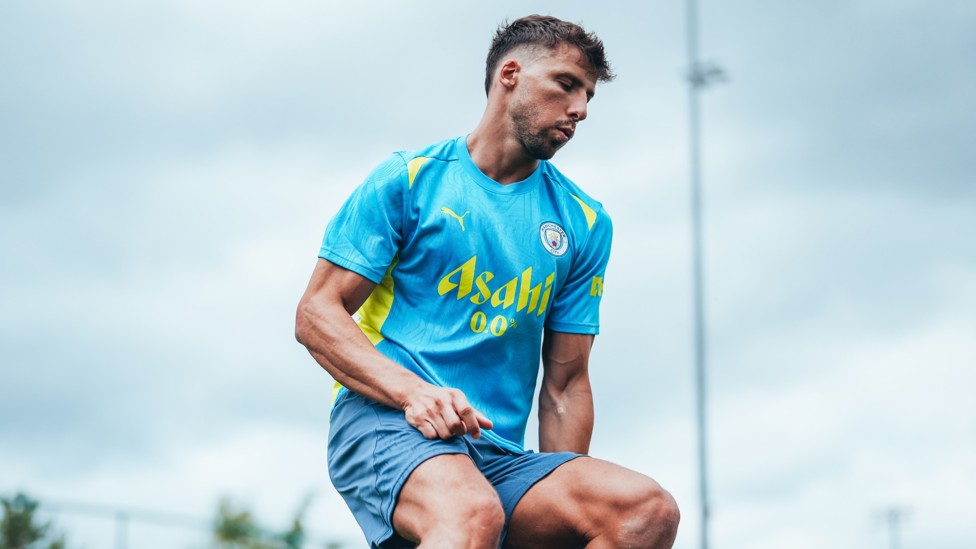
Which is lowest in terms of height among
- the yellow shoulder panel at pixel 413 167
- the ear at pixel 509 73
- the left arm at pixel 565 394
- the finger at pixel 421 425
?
the finger at pixel 421 425

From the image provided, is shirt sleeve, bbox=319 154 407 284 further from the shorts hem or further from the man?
the shorts hem

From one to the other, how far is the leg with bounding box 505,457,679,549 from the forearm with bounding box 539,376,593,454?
0.57 meters


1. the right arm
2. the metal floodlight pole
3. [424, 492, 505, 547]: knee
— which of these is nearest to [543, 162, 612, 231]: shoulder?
the right arm

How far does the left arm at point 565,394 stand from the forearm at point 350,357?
87 cm

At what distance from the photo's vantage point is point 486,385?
4871 millimetres

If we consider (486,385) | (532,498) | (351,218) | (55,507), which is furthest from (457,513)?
(55,507)

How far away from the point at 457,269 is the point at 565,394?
767mm

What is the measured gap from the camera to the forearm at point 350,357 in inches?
176

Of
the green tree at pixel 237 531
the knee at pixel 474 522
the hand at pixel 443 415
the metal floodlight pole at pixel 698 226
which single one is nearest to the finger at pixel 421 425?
the hand at pixel 443 415

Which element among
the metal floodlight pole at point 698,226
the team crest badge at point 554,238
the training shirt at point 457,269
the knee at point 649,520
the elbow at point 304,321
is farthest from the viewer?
the metal floodlight pole at point 698,226

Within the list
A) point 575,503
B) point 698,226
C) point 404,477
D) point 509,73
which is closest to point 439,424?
point 404,477

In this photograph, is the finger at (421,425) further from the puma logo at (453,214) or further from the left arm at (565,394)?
the left arm at (565,394)

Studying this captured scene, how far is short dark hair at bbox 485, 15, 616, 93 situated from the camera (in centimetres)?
497

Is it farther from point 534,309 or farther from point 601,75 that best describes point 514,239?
point 601,75
